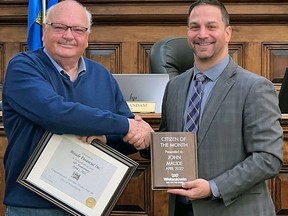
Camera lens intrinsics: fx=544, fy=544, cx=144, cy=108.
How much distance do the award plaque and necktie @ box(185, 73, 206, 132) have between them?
99 millimetres

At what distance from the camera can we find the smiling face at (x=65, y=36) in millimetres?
1923

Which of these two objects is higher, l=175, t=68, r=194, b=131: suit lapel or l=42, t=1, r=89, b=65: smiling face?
l=42, t=1, r=89, b=65: smiling face

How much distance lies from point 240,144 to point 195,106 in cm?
21

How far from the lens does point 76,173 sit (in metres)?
1.85

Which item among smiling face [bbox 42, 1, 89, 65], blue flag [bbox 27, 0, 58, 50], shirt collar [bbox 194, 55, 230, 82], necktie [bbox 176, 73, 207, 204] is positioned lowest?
necktie [bbox 176, 73, 207, 204]

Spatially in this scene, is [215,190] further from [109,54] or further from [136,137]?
[109,54]

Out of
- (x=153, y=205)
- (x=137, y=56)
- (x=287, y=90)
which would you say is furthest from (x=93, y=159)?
(x=137, y=56)

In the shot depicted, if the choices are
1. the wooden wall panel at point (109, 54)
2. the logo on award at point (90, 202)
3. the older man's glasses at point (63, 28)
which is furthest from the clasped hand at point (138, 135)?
the wooden wall panel at point (109, 54)

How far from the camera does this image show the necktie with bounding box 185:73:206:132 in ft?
6.21

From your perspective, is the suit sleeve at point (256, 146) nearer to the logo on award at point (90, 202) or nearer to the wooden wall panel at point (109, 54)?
the logo on award at point (90, 202)

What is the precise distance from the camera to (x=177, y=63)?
3.58 m

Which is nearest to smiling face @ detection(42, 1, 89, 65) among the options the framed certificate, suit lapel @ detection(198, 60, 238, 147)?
the framed certificate

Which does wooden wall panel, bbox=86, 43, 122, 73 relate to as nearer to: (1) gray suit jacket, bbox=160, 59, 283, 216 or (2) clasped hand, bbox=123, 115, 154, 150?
(2) clasped hand, bbox=123, 115, 154, 150

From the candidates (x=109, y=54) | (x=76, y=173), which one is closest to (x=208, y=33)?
(x=76, y=173)
